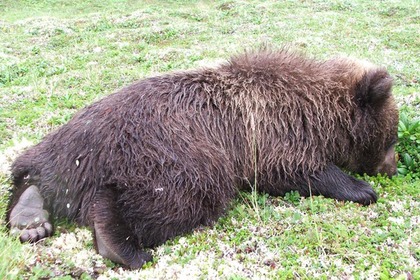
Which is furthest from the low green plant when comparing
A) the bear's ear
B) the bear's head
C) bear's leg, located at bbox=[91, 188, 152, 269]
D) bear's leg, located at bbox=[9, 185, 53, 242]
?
bear's leg, located at bbox=[9, 185, 53, 242]

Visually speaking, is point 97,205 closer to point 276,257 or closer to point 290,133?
point 276,257

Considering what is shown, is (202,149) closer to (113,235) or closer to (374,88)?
(113,235)

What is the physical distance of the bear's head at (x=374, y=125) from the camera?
5293 mm

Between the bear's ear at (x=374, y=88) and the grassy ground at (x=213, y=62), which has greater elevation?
the bear's ear at (x=374, y=88)

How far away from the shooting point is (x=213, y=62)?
585 centimetres

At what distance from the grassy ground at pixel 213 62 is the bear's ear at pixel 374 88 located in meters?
1.01

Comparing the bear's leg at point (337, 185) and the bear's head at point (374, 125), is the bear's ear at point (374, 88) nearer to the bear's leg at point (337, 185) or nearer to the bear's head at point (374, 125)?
the bear's head at point (374, 125)

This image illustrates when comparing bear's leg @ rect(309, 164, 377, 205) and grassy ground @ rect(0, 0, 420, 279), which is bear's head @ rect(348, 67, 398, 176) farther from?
bear's leg @ rect(309, 164, 377, 205)

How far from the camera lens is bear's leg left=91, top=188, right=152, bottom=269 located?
13.6ft

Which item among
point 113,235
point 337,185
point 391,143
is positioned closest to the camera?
point 113,235

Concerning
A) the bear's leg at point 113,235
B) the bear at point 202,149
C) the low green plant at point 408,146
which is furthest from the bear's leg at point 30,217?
the low green plant at point 408,146

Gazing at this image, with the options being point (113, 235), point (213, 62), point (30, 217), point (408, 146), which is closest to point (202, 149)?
point (113, 235)

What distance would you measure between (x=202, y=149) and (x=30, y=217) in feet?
6.08

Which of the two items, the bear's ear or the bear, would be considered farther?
the bear's ear
